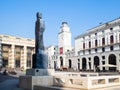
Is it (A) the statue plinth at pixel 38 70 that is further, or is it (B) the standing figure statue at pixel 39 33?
(B) the standing figure statue at pixel 39 33

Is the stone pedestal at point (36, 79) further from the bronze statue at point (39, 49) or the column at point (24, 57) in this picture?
the column at point (24, 57)

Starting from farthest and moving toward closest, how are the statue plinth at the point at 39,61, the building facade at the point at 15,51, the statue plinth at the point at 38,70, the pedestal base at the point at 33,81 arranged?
1. the building facade at the point at 15,51
2. the statue plinth at the point at 39,61
3. the statue plinth at the point at 38,70
4. the pedestal base at the point at 33,81

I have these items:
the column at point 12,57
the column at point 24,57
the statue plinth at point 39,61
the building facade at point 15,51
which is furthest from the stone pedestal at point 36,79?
the column at point 24,57

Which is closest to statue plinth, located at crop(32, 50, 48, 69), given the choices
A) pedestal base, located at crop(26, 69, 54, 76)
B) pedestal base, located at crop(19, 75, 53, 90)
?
pedestal base, located at crop(26, 69, 54, 76)

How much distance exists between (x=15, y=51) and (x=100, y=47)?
3184 cm

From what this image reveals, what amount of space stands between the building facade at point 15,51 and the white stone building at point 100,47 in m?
19.3

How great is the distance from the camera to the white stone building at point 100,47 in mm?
63000

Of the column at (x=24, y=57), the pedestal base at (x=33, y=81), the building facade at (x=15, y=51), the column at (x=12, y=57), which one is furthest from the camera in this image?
the column at (x=24, y=57)

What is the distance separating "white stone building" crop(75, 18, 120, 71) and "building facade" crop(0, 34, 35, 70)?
1932cm

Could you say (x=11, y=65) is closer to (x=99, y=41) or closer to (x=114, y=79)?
(x=99, y=41)

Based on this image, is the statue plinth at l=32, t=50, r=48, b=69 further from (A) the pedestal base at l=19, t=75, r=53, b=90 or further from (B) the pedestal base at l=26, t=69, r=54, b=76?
(A) the pedestal base at l=19, t=75, r=53, b=90

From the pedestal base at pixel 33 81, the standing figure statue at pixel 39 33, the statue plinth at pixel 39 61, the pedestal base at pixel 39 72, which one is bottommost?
the pedestal base at pixel 33 81

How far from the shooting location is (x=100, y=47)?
6912 centimetres

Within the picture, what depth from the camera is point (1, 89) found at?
58.3ft
